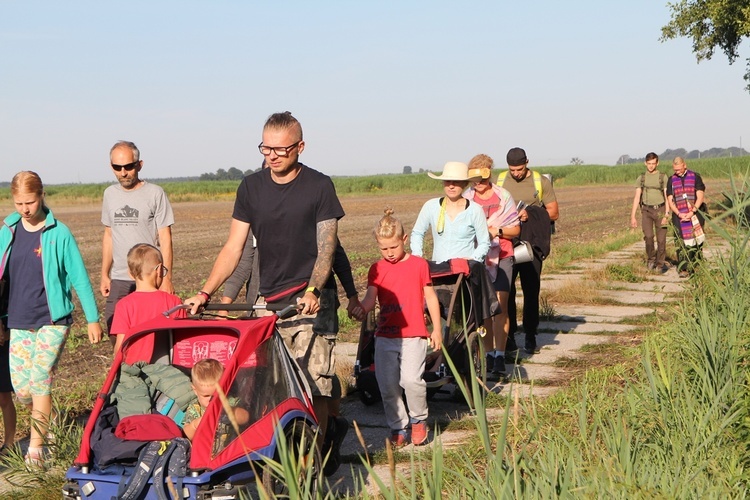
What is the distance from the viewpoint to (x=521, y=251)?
10141 millimetres

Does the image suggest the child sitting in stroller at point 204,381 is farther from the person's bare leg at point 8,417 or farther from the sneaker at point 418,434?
the person's bare leg at point 8,417

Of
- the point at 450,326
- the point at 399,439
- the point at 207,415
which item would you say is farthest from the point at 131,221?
the point at 207,415

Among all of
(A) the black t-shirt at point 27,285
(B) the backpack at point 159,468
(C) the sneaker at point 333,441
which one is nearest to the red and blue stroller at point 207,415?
(B) the backpack at point 159,468

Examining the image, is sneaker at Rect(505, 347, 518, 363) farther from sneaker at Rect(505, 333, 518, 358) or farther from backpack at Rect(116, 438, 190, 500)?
backpack at Rect(116, 438, 190, 500)

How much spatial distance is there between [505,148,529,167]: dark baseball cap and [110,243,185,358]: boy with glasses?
482 cm

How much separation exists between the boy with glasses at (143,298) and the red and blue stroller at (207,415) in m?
0.37

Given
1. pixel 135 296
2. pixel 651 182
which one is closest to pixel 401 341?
pixel 135 296

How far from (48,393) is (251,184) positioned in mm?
2215

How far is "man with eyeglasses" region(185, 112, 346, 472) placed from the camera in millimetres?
5938

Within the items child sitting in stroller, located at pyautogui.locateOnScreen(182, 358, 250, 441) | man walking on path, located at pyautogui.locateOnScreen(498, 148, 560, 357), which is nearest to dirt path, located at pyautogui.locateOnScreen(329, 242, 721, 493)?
man walking on path, located at pyautogui.locateOnScreen(498, 148, 560, 357)

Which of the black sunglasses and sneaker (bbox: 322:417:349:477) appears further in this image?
the black sunglasses

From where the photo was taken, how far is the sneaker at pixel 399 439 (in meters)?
7.14

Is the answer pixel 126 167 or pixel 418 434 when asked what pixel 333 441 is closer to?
pixel 418 434

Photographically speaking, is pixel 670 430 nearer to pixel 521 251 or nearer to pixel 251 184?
pixel 251 184
